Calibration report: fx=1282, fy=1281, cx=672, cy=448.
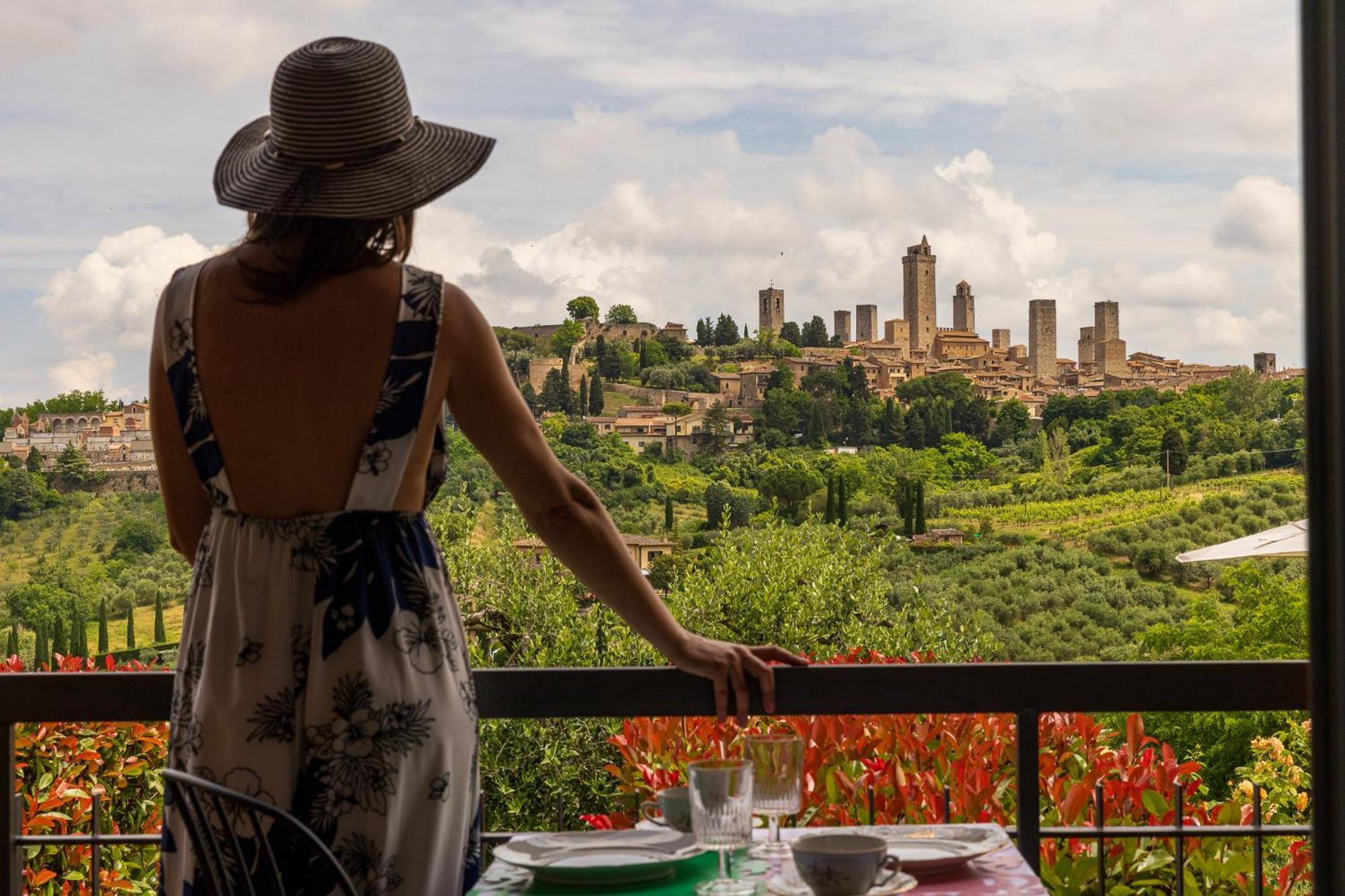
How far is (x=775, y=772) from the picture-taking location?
1163 mm

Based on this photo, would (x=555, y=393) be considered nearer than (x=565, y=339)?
Yes

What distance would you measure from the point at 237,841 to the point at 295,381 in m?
0.40

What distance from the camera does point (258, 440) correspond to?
3.73 ft

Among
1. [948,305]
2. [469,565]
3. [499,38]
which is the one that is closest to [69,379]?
[499,38]

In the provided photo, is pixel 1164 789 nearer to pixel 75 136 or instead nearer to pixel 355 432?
pixel 355 432

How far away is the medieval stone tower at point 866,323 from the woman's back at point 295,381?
32.8 m

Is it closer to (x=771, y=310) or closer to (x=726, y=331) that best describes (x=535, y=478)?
(x=726, y=331)

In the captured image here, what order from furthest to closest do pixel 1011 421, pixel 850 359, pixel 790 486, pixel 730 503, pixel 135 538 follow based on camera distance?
pixel 850 359 → pixel 1011 421 → pixel 790 486 → pixel 730 503 → pixel 135 538

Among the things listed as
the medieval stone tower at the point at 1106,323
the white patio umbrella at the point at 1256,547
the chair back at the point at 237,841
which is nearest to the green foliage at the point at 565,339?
the medieval stone tower at the point at 1106,323

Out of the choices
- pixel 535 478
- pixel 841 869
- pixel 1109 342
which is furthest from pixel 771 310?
pixel 841 869

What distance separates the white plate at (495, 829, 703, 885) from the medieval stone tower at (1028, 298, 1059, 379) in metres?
31.0

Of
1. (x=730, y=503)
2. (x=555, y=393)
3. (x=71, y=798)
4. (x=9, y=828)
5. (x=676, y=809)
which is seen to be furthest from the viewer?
(x=555, y=393)

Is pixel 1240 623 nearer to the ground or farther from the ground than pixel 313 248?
nearer to the ground

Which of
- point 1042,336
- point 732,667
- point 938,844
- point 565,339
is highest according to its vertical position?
point 1042,336
